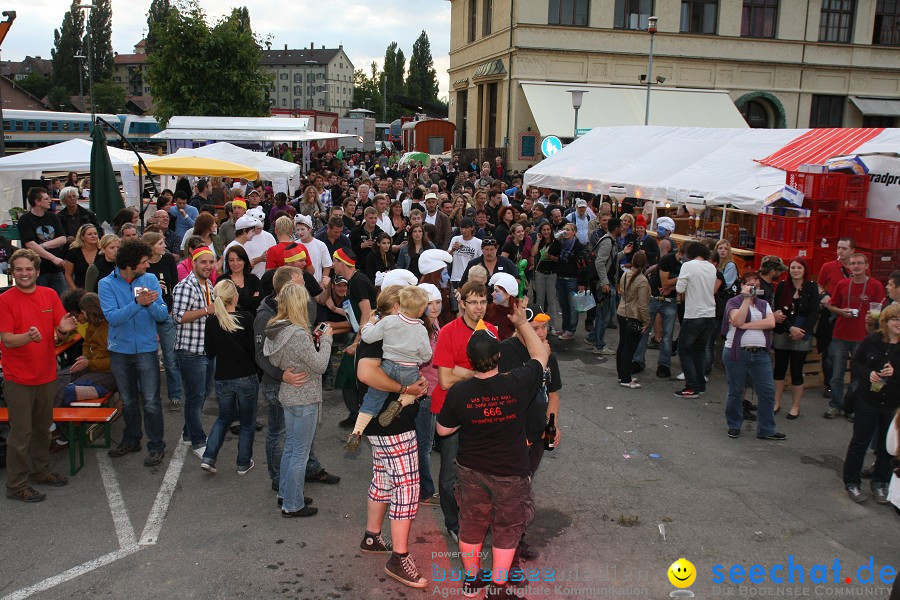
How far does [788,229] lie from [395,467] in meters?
7.86

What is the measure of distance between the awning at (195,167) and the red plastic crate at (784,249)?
9.79 meters

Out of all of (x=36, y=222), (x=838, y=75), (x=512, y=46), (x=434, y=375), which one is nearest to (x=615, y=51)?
(x=512, y=46)

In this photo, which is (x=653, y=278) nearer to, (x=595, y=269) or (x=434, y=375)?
(x=595, y=269)

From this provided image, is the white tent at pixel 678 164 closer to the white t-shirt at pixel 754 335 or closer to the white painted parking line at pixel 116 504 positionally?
the white t-shirt at pixel 754 335

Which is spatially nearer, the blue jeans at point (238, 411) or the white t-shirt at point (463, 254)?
the blue jeans at point (238, 411)

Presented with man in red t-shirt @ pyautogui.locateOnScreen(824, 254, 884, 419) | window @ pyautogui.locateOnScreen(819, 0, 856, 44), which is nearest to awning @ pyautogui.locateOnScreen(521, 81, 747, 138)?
window @ pyautogui.locateOnScreen(819, 0, 856, 44)

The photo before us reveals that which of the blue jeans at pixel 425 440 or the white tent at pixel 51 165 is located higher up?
the white tent at pixel 51 165

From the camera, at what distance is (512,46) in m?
29.8

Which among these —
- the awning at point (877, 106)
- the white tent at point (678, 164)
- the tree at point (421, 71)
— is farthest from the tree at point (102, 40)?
the white tent at point (678, 164)

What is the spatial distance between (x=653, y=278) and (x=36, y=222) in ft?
25.8

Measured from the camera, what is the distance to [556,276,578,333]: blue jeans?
10281mm

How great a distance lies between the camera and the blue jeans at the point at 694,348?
826cm

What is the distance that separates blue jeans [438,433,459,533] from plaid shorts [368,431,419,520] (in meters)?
0.35

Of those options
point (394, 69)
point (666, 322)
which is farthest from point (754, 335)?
point (394, 69)
